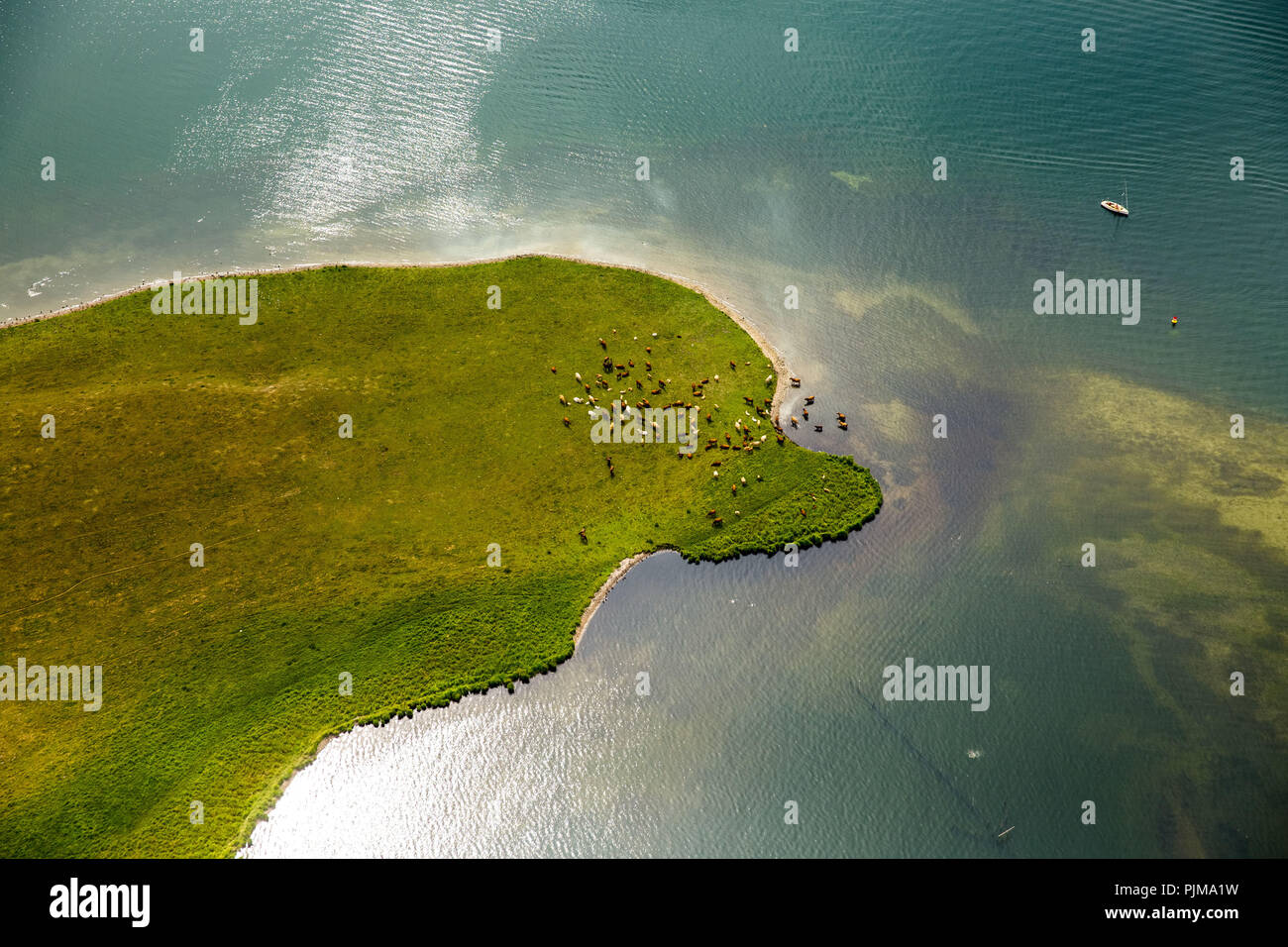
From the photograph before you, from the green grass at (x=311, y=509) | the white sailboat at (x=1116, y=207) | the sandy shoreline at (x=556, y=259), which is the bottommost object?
the green grass at (x=311, y=509)

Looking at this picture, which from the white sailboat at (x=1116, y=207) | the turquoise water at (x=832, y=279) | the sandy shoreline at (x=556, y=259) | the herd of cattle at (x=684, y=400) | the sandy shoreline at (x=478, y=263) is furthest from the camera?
the white sailboat at (x=1116, y=207)

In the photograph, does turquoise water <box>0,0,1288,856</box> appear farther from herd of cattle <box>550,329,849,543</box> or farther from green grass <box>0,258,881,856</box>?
herd of cattle <box>550,329,849,543</box>

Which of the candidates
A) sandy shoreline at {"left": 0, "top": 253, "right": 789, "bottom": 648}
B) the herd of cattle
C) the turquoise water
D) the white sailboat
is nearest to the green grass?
the herd of cattle

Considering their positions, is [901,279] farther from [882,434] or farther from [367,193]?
[367,193]

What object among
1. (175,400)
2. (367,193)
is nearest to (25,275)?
(175,400)

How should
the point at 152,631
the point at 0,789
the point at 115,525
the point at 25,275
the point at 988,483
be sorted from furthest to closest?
the point at 25,275 < the point at 988,483 < the point at 115,525 < the point at 152,631 < the point at 0,789

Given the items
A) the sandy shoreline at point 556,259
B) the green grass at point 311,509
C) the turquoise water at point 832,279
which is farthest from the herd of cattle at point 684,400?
the turquoise water at point 832,279

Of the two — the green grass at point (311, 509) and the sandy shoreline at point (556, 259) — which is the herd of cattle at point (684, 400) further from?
the sandy shoreline at point (556, 259)
